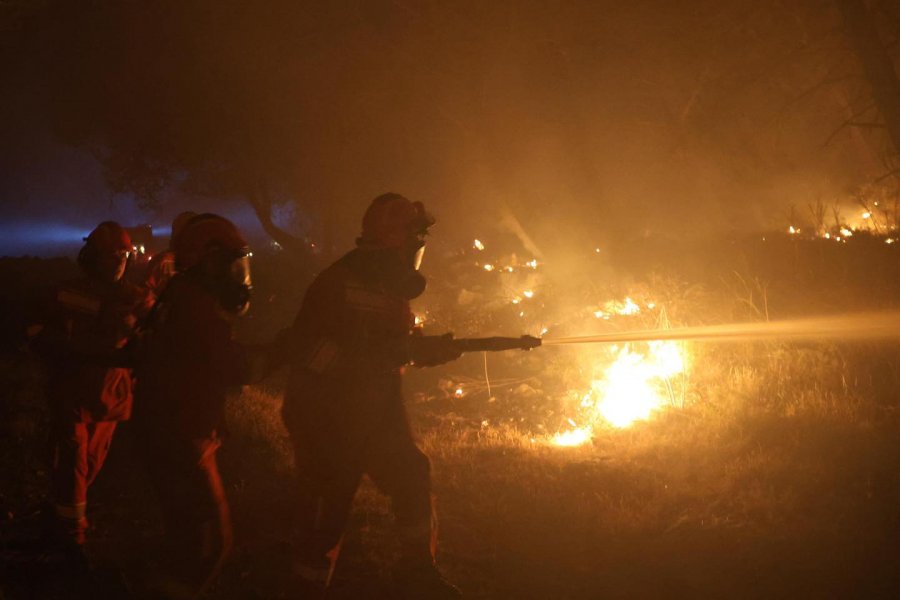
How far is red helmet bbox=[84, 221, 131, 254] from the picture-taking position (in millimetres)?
3951

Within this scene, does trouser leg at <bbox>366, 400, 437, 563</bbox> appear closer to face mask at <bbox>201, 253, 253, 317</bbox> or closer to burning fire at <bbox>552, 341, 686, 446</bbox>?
face mask at <bbox>201, 253, 253, 317</bbox>

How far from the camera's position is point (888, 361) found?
599 cm

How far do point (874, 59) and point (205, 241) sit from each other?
28.3ft

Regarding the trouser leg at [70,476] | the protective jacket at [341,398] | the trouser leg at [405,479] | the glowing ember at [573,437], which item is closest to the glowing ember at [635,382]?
the glowing ember at [573,437]

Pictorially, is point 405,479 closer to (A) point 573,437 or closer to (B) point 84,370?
(B) point 84,370

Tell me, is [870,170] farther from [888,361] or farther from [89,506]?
[89,506]

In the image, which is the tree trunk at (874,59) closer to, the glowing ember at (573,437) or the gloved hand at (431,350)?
the glowing ember at (573,437)

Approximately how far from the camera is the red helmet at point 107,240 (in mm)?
3951

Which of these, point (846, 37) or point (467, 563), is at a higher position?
Answer: point (846, 37)

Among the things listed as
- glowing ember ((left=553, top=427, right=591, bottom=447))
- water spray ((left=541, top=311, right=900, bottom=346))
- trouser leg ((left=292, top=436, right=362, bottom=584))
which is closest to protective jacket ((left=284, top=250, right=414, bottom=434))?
trouser leg ((left=292, top=436, right=362, bottom=584))

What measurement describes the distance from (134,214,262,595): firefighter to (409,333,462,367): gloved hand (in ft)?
2.75

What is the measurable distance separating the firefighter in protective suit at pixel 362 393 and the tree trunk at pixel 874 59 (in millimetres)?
7434

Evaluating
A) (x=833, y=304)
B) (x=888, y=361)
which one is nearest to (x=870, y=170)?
(x=833, y=304)

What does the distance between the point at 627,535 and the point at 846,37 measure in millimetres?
7800
